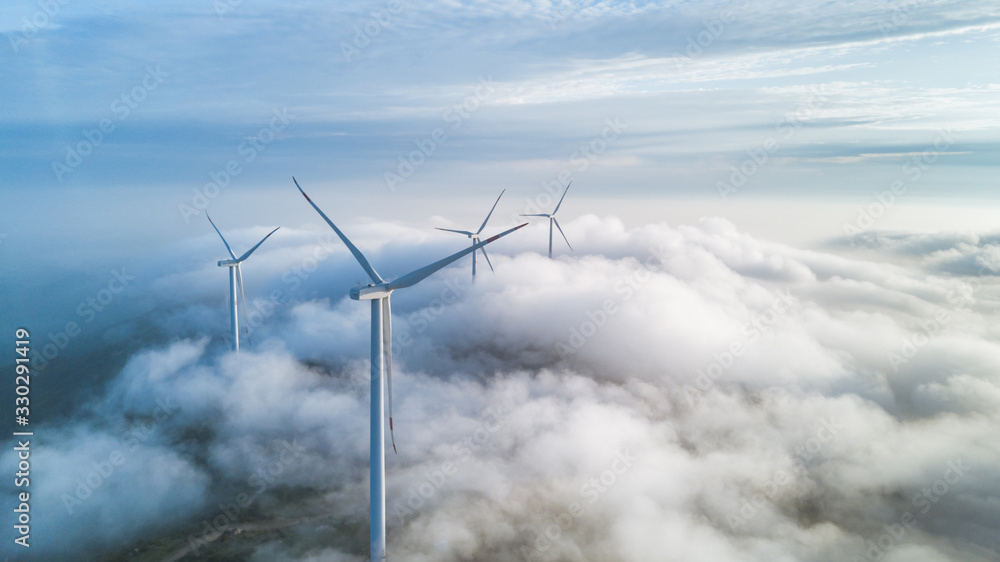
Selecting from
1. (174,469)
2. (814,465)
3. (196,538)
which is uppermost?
(196,538)

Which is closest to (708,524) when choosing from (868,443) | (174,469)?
(868,443)

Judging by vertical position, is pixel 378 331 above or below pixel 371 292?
below

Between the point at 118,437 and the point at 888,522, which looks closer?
the point at 888,522

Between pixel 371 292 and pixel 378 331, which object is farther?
pixel 378 331

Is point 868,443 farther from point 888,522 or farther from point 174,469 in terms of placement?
point 174,469

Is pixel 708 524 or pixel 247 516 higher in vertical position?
pixel 247 516

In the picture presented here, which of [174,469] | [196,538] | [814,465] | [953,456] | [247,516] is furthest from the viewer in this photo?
[814,465]

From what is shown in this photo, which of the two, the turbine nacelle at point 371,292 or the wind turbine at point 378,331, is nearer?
the turbine nacelle at point 371,292

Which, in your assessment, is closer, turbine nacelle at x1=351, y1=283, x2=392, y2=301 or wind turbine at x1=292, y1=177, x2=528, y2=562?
turbine nacelle at x1=351, y1=283, x2=392, y2=301
